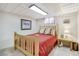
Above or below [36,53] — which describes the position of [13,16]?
above

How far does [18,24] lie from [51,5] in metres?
0.67

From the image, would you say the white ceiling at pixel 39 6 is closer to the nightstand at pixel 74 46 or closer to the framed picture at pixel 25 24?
the framed picture at pixel 25 24

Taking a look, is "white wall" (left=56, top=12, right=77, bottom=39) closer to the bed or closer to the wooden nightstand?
the wooden nightstand

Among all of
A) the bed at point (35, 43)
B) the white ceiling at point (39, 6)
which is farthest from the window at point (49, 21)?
the bed at point (35, 43)

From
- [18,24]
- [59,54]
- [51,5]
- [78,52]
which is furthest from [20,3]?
[78,52]

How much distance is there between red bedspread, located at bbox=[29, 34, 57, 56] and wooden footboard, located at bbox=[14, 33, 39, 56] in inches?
2.7

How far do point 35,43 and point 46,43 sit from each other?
0.20m

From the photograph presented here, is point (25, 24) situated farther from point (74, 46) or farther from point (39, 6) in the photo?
point (74, 46)

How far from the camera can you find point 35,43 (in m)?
1.36

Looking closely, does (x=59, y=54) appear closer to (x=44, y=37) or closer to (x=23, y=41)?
(x=44, y=37)

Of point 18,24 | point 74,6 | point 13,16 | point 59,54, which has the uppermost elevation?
point 74,6

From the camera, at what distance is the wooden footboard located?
4.44 feet

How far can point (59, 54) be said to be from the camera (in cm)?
143

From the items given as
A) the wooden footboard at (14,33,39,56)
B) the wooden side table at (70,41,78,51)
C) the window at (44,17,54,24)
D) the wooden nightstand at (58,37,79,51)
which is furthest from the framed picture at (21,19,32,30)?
the wooden side table at (70,41,78,51)
